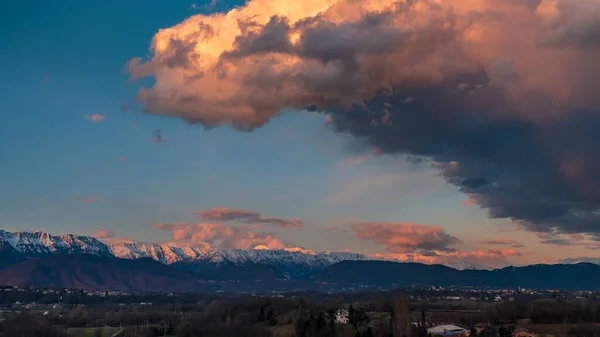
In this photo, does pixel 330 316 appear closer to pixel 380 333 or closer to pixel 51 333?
pixel 380 333

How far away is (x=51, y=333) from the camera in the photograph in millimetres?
192375

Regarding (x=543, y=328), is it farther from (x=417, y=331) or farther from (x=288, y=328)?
(x=288, y=328)

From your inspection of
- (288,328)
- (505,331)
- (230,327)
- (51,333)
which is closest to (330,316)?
(288,328)

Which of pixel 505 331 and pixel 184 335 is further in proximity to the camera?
pixel 184 335

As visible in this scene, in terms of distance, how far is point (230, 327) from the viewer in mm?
193500

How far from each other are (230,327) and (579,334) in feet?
302

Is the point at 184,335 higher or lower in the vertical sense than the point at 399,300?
lower

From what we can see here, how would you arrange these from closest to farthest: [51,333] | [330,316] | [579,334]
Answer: [579,334]
[330,316]
[51,333]

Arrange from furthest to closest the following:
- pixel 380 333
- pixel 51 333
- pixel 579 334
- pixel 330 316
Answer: pixel 51 333 < pixel 330 316 < pixel 579 334 < pixel 380 333

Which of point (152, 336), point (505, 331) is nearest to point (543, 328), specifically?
point (505, 331)

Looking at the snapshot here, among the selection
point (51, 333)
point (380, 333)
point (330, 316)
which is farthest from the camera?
point (51, 333)

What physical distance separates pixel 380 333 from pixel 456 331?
39.9m

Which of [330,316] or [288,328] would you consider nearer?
[330,316]

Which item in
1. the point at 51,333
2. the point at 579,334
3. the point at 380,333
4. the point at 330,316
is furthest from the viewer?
the point at 51,333
